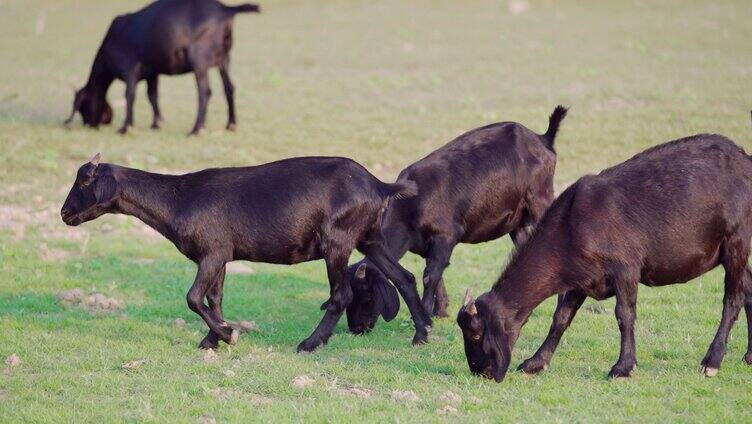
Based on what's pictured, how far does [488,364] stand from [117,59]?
39.6ft

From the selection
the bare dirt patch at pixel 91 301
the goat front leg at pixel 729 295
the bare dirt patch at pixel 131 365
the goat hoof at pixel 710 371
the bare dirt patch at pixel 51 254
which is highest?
the goat front leg at pixel 729 295

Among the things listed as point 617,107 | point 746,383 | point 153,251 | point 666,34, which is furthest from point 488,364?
point 666,34

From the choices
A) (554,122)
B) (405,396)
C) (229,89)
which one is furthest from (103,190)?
(229,89)

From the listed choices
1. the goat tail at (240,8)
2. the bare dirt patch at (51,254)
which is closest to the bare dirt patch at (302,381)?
the bare dirt patch at (51,254)

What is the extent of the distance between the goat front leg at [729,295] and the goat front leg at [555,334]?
107 centimetres

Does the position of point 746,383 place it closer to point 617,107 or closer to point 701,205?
point 701,205

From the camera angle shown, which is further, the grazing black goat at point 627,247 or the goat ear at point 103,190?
the goat ear at point 103,190

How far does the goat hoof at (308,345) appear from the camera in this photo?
9.64 meters

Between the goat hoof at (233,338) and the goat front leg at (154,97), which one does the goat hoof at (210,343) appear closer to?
the goat hoof at (233,338)

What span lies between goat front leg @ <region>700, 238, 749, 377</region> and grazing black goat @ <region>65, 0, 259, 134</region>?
37.2 ft

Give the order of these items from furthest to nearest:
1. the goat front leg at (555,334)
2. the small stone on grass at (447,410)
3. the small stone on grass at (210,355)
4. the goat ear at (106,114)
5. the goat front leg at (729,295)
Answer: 1. the goat ear at (106,114)
2. the small stone on grass at (210,355)
3. the goat front leg at (555,334)
4. the goat front leg at (729,295)
5. the small stone on grass at (447,410)

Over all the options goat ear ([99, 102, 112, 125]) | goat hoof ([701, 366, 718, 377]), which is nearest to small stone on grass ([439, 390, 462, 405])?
goat hoof ([701, 366, 718, 377])

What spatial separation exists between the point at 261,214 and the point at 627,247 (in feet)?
10.1

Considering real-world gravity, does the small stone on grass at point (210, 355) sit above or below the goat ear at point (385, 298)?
below
